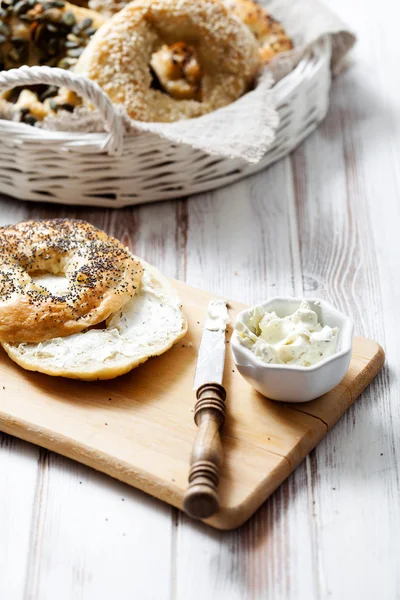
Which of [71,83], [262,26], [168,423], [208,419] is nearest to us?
[208,419]

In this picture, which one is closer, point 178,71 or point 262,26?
point 178,71

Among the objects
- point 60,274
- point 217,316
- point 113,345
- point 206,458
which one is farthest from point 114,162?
point 206,458

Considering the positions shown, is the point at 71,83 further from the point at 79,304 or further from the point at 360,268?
the point at 360,268

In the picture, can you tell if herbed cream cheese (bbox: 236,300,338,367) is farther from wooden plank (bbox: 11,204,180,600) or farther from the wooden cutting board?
wooden plank (bbox: 11,204,180,600)

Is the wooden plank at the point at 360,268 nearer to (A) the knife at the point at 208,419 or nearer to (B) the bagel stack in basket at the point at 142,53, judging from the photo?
(A) the knife at the point at 208,419

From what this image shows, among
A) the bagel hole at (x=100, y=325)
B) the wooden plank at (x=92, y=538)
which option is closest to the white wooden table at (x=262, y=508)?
the wooden plank at (x=92, y=538)

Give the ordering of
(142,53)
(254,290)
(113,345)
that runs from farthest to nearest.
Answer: (142,53) < (254,290) < (113,345)

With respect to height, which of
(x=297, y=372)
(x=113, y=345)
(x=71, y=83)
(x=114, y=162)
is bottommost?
(x=114, y=162)
